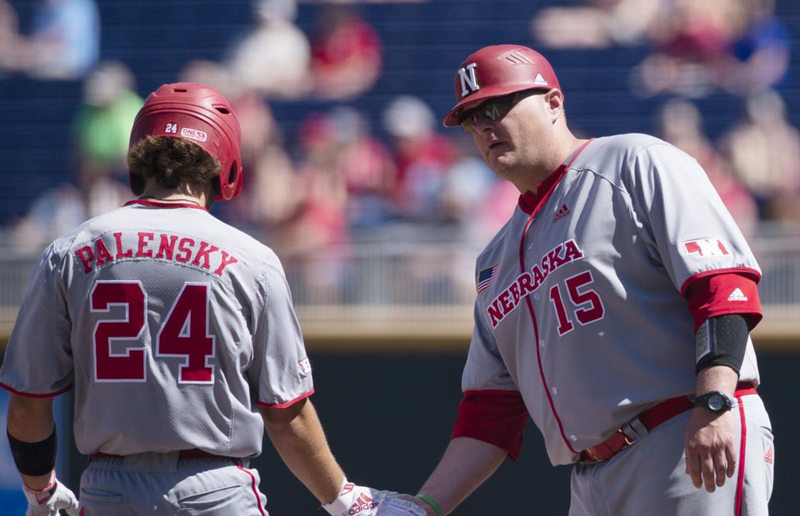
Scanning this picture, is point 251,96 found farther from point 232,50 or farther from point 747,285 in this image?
point 747,285

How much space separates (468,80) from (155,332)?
112 cm

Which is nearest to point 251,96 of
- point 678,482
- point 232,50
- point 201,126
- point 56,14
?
point 232,50

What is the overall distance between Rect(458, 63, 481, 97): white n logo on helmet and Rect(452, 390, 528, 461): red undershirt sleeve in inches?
35.9

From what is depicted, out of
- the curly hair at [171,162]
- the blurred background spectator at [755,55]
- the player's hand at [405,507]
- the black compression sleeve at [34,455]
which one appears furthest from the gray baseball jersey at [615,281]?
the blurred background spectator at [755,55]

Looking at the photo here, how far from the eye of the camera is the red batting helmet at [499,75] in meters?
3.29

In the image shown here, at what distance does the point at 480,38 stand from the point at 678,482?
22.3 ft

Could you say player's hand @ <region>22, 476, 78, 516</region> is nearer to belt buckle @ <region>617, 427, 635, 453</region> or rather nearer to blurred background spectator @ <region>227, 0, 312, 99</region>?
belt buckle @ <region>617, 427, 635, 453</region>

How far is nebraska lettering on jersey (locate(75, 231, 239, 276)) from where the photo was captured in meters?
3.02

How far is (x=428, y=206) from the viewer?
314 inches

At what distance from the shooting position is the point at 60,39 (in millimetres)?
9461

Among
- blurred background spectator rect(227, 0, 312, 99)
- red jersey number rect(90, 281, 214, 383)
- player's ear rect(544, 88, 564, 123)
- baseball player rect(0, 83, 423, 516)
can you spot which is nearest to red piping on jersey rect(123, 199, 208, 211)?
baseball player rect(0, 83, 423, 516)

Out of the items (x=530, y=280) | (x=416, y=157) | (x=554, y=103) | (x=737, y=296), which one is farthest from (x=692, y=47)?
(x=737, y=296)

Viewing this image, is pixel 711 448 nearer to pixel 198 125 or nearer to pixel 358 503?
pixel 358 503

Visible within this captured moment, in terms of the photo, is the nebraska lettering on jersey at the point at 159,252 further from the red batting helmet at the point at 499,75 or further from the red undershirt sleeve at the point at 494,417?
the red undershirt sleeve at the point at 494,417
